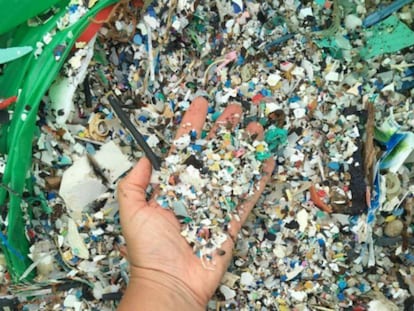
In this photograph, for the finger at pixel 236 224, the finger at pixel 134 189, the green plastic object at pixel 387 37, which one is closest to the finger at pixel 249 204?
the finger at pixel 236 224

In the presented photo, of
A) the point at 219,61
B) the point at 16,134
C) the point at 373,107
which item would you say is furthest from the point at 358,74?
the point at 16,134

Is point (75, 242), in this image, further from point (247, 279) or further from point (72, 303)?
point (247, 279)

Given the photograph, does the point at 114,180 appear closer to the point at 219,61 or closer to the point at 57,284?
the point at 57,284

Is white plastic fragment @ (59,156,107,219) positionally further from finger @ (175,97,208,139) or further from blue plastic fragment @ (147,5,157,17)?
blue plastic fragment @ (147,5,157,17)

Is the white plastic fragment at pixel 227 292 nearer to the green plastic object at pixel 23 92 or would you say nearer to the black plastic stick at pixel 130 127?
the black plastic stick at pixel 130 127

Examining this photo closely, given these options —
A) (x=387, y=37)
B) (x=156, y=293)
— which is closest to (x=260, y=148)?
(x=156, y=293)

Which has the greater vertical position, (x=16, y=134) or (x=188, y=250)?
(x=16, y=134)
